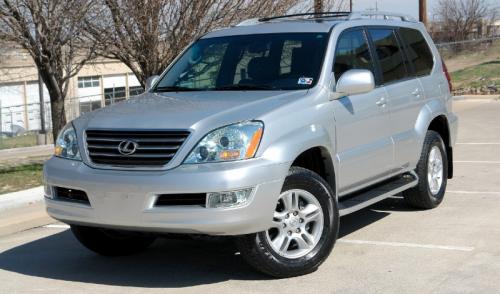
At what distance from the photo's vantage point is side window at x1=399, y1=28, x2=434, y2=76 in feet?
24.5

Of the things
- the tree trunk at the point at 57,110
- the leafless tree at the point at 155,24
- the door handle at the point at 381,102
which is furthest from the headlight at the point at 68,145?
the tree trunk at the point at 57,110

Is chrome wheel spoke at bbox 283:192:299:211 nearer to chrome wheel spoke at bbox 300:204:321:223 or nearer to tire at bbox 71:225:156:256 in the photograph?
chrome wheel spoke at bbox 300:204:321:223

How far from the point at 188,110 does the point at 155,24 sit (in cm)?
570

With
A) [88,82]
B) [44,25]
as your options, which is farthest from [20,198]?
[88,82]

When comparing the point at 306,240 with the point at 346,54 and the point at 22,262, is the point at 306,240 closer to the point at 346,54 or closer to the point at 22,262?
the point at 346,54

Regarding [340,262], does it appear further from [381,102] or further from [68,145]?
[68,145]

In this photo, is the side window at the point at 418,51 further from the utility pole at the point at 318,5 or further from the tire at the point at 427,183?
the utility pole at the point at 318,5

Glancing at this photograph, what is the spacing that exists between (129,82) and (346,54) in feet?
150

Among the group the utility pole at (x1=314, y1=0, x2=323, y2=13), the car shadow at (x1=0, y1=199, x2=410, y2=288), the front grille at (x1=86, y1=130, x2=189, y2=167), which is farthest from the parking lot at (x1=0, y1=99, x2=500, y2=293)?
the utility pole at (x1=314, y1=0, x2=323, y2=13)

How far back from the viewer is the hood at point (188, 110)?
5.16m

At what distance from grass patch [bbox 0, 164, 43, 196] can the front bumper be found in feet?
17.1

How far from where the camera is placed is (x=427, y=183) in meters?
7.48

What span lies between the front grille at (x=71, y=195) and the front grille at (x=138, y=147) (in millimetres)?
271

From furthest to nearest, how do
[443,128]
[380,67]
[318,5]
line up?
1. [318,5]
2. [443,128]
3. [380,67]
